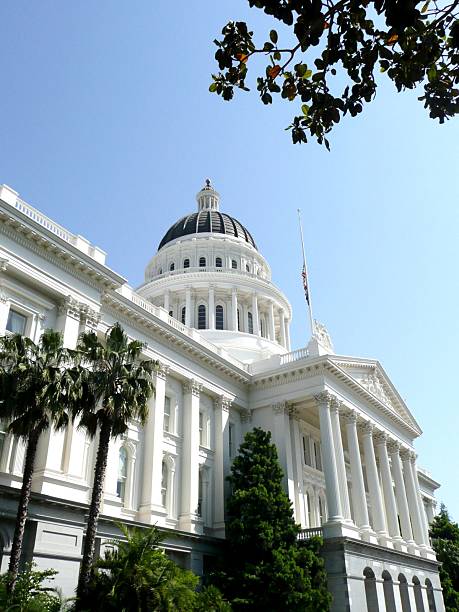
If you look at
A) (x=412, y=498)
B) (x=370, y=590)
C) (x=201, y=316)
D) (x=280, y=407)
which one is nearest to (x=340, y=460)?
(x=280, y=407)

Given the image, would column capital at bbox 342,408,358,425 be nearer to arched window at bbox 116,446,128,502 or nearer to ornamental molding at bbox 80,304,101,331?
arched window at bbox 116,446,128,502

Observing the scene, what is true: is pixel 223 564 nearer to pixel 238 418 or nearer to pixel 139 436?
pixel 139 436

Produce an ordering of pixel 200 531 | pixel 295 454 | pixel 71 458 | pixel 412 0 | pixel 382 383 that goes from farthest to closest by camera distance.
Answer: pixel 382 383 < pixel 295 454 < pixel 200 531 < pixel 71 458 < pixel 412 0

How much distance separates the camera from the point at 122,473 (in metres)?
30.4

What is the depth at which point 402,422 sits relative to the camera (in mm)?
47625

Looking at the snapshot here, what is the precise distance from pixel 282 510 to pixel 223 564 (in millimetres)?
4163

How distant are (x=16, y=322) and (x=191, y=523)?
582 inches

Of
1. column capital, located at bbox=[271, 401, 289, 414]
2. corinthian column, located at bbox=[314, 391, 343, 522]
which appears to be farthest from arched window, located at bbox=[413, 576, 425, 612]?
column capital, located at bbox=[271, 401, 289, 414]

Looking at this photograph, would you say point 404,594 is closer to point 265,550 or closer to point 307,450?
point 307,450

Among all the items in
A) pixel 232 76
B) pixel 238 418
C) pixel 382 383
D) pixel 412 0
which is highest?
pixel 382 383

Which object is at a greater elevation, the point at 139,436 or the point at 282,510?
the point at 139,436

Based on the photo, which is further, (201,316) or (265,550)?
(201,316)

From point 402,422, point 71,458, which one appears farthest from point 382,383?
point 71,458

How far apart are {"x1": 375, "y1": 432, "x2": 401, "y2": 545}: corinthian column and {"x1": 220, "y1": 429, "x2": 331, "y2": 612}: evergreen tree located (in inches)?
496
